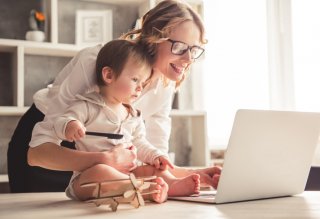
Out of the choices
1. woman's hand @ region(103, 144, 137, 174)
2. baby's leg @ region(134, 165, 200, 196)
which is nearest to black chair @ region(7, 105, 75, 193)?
woman's hand @ region(103, 144, 137, 174)

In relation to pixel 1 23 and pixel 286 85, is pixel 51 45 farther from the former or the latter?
pixel 286 85

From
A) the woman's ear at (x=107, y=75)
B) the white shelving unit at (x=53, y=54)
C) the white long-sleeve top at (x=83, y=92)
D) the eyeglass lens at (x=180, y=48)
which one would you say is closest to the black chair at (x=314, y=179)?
the white long-sleeve top at (x=83, y=92)

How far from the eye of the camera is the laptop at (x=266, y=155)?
1086 millimetres

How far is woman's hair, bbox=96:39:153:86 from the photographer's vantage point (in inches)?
56.0

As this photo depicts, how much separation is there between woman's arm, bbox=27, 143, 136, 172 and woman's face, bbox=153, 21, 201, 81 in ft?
1.37

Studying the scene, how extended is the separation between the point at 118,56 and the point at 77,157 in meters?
0.34

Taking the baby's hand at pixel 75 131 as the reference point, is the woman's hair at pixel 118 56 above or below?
above

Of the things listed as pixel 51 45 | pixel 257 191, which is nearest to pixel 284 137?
pixel 257 191

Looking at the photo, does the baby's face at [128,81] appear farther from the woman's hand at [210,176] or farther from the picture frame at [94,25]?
the picture frame at [94,25]

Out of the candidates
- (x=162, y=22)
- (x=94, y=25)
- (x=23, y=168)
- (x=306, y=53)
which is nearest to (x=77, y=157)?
(x=162, y=22)

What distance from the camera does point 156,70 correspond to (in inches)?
67.3

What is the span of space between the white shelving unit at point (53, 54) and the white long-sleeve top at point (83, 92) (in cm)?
108

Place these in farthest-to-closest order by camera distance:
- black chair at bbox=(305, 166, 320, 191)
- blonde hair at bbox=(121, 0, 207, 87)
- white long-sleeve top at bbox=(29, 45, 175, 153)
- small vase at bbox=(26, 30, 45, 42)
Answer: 1. small vase at bbox=(26, 30, 45, 42)
2. black chair at bbox=(305, 166, 320, 191)
3. blonde hair at bbox=(121, 0, 207, 87)
4. white long-sleeve top at bbox=(29, 45, 175, 153)

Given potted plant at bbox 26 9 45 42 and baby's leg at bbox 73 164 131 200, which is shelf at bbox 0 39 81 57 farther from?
baby's leg at bbox 73 164 131 200
